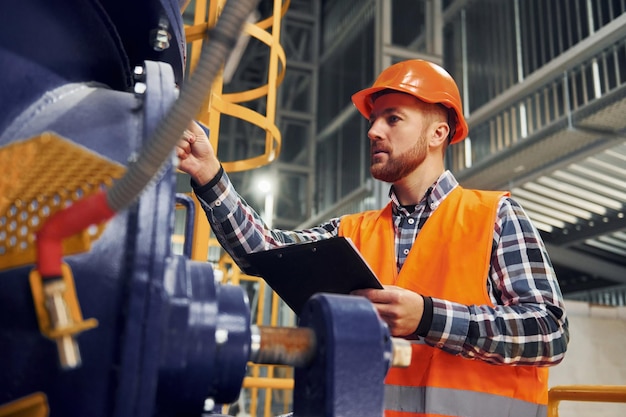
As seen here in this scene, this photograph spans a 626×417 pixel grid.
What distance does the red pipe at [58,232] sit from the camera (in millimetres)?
800

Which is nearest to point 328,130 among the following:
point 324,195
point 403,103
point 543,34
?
point 324,195

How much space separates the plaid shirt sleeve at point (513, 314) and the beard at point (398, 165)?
0.45 meters

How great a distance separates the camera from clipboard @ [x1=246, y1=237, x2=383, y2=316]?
1.56 m

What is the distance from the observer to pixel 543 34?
7.26 meters

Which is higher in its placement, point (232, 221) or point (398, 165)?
point (398, 165)

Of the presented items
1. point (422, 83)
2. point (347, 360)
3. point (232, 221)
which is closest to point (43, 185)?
point (347, 360)

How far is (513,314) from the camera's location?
6.30ft

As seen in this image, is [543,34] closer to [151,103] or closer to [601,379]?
[601,379]

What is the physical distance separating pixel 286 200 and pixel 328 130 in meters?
1.83

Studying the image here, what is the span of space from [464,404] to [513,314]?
1.06ft

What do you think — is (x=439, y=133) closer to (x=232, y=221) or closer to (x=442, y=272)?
(x=442, y=272)

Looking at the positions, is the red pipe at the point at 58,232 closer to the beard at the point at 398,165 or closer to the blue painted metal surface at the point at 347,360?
the blue painted metal surface at the point at 347,360

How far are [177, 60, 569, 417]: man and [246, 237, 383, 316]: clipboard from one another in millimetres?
80

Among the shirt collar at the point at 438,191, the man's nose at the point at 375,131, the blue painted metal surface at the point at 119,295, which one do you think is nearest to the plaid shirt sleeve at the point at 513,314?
the shirt collar at the point at 438,191
